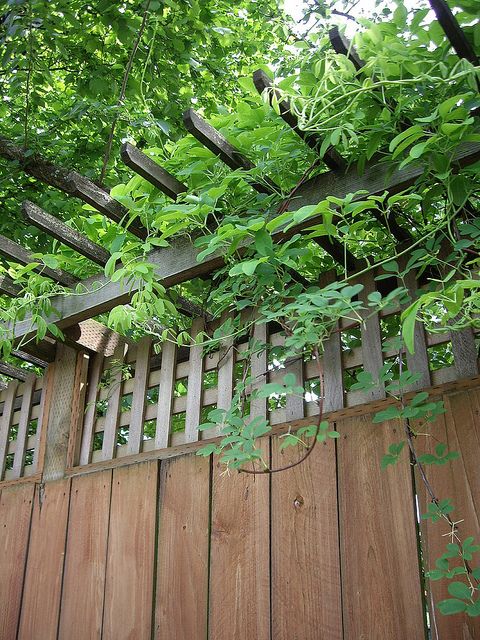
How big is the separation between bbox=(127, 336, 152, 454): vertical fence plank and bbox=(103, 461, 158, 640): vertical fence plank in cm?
12

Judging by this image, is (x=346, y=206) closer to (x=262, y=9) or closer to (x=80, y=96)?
(x=80, y=96)

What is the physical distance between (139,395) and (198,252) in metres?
0.76

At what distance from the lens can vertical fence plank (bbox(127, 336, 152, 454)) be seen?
2.60 meters

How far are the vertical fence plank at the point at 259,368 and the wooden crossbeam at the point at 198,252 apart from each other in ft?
0.94

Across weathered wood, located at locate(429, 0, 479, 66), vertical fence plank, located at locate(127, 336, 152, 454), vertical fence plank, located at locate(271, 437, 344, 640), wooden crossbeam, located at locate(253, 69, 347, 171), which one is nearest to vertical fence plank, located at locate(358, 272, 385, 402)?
vertical fence plank, located at locate(271, 437, 344, 640)

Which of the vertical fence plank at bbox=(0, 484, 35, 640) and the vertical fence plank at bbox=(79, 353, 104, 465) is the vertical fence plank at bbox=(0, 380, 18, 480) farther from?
the vertical fence plank at bbox=(79, 353, 104, 465)

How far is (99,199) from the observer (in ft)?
7.14

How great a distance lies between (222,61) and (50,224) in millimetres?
2091

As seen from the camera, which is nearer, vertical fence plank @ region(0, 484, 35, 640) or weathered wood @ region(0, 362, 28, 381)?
vertical fence plank @ region(0, 484, 35, 640)

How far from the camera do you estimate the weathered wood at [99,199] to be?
2150 mm

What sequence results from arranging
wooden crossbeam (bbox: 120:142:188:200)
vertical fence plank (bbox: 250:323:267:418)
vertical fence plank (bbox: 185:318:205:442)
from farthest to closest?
vertical fence plank (bbox: 185:318:205:442)
vertical fence plank (bbox: 250:323:267:418)
wooden crossbeam (bbox: 120:142:188:200)

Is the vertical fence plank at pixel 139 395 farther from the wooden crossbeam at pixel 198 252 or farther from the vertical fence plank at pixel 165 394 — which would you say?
the wooden crossbeam at pixel 198 252

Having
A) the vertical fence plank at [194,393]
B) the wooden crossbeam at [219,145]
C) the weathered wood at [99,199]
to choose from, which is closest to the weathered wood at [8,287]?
the weathered wood at [99,199]

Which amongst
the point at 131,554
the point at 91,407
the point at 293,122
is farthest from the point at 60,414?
the point at 293,122
